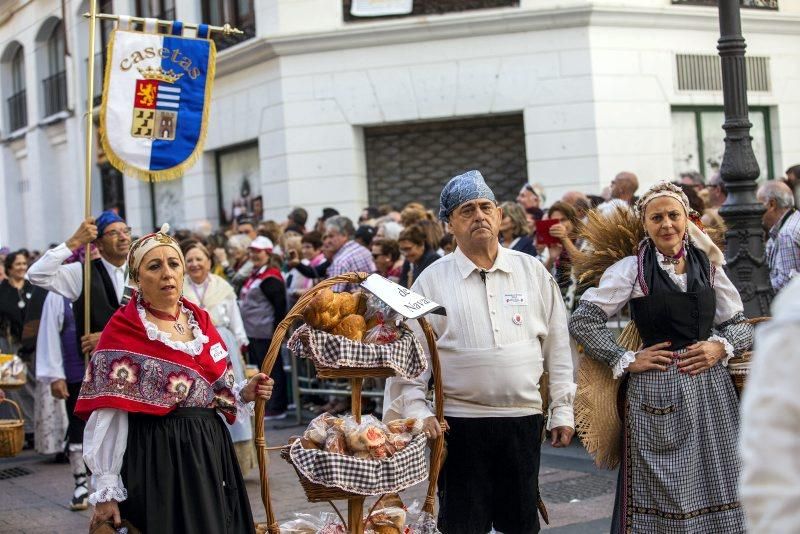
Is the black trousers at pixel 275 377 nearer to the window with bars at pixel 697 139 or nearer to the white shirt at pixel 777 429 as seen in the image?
the window with bars at pixel 697 139

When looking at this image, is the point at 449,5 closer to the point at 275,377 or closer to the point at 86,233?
the point at 275,377

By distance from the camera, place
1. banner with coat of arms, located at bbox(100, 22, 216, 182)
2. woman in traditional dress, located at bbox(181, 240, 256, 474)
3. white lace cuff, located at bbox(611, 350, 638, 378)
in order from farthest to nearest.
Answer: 1. woman in traditional dress, located at bbox(181, 240, 256, 474)
2. banner with coat of arms, located at bbox(100, 22, 216, 182)
3. white lace cuff, located at bbox(611, 350, 638, 378)

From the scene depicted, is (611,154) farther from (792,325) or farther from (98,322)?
(792,325)

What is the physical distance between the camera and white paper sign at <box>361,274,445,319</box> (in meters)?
4.88

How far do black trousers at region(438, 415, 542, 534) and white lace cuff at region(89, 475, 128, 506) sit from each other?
1510mm

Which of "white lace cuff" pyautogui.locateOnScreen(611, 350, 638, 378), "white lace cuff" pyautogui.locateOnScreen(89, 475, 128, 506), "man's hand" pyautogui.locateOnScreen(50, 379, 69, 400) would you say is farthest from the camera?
"man's hand" pyautogui.locateOnScreen(50, 379, 69, 400)

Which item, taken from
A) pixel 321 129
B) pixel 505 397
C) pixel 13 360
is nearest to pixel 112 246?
pixel 13 360

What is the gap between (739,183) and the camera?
28.0 feet

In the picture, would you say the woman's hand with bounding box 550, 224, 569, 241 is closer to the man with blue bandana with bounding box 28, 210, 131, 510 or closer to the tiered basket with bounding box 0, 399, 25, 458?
the man with blue bandana with bounding box 28, 210, 131, 510

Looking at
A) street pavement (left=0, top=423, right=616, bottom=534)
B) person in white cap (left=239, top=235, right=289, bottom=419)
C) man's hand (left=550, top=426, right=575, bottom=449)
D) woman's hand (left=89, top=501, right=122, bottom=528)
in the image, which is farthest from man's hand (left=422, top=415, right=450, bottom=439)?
person in white cap (left=239, top=235, right=289, bottom=419)

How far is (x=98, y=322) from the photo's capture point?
788 centimetres

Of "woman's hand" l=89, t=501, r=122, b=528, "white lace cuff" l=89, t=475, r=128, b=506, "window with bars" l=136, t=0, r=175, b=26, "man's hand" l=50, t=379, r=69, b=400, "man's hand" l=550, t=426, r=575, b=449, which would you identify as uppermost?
"window with bars" l=136, t=0, r=175, b=26

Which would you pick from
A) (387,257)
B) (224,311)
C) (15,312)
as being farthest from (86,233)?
(15,312)

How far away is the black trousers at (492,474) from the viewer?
537 centimetres
